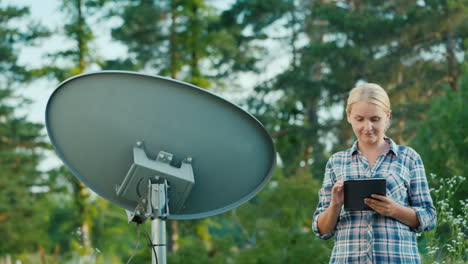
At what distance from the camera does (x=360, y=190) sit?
1.84 m

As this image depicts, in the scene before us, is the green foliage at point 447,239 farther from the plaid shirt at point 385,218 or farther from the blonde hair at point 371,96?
the blonde hair at point 371,96

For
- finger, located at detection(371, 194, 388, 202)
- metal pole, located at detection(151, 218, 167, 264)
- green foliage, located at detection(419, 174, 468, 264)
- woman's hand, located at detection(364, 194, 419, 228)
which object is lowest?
green foliage, located at detection(419, 174, 468, 264)

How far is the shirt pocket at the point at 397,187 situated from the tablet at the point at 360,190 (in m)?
0.10

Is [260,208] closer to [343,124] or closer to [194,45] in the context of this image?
[343,124]

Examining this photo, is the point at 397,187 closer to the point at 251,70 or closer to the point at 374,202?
the point at 374,202

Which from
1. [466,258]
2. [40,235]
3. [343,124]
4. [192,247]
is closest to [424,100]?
[343,124]

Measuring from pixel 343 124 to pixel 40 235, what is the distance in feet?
36.0

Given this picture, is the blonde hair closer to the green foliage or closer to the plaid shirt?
the plaid shirt

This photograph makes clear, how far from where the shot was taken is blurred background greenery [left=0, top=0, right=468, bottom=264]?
13281mm

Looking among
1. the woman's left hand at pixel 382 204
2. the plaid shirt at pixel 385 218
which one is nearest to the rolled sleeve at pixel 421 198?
the plaid shirt at pixel 385 218

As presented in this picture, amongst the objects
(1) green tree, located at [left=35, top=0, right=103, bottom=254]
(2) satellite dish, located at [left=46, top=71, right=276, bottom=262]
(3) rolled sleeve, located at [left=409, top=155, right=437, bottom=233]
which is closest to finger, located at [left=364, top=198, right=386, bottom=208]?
(3) rolled sleeve, located at [left=409, top=155, right=437, bottom=233]

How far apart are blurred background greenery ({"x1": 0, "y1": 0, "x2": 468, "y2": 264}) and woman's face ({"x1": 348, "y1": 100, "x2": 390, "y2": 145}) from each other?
8.29m

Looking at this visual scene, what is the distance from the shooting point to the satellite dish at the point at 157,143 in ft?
6.51

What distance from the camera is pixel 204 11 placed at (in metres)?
16.1
